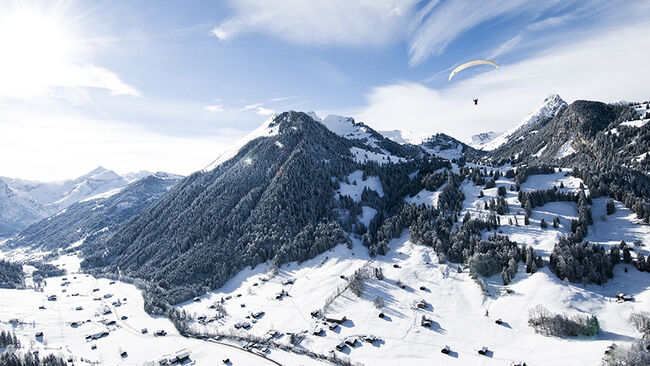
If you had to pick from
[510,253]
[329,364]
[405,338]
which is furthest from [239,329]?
[510,253]

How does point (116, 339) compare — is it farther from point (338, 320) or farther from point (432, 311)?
Answer: point (432, 311)

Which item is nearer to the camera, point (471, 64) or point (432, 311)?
point (471, 64)

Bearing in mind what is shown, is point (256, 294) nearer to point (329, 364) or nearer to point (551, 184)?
point (329, 364)

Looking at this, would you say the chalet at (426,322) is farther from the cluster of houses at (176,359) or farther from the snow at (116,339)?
the cluster of houses at (176,359)

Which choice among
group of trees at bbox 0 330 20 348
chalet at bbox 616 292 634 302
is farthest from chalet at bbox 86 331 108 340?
chalet at bbox 616 292 634 302

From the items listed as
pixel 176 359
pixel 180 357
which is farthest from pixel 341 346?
pixel 176 359

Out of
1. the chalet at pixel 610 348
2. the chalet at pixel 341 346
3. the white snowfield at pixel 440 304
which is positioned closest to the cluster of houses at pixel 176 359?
the white snowfield at pixel 440 304

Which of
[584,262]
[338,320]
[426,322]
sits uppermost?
[584,262]
